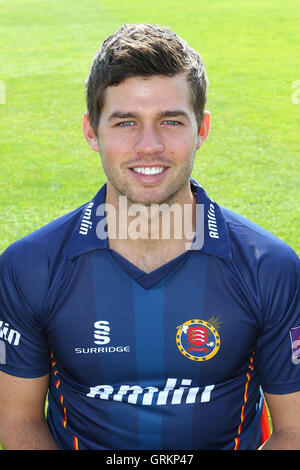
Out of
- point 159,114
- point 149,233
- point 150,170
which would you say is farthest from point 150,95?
point 149,233

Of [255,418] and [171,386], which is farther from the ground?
[171,386]

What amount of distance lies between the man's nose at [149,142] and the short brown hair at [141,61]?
192 millimetres

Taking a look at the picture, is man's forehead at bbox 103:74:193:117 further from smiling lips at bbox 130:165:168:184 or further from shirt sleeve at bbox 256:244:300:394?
shirt sleeve at bbox 256:244:300:394

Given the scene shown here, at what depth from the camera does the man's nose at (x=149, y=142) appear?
228 centimetres

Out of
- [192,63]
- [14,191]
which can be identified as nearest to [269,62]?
[14,191]

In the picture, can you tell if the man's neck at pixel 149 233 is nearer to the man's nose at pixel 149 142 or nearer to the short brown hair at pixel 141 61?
the man's nose at pixel 149 142

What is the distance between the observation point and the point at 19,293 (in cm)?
235

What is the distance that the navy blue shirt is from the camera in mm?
2344

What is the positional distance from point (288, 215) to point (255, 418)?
14.2ft

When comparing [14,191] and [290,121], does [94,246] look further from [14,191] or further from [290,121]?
[290,121]

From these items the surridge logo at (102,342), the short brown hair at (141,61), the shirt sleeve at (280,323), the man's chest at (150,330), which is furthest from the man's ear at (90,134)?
the shirt sleeve at (280,323)

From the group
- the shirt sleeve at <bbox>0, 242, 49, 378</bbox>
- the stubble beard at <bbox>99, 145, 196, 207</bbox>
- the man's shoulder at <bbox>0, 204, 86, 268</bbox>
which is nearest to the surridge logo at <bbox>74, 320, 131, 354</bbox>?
the shirt sleeve at <bbox>0, 242, 49, 378</bbox>

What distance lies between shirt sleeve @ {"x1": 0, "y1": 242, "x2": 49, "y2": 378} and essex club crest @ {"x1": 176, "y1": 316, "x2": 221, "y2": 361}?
509 millimetres

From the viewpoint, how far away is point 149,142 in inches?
89.9
